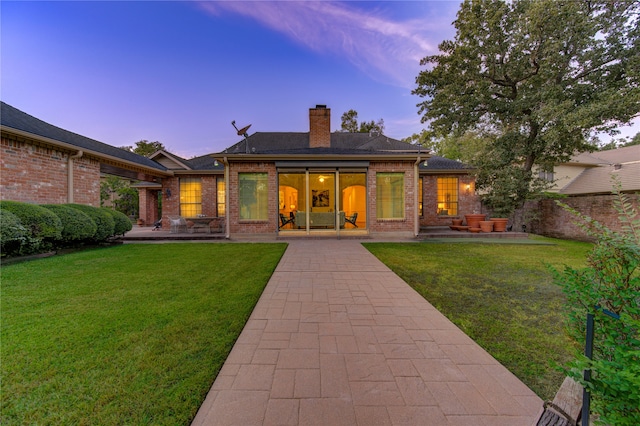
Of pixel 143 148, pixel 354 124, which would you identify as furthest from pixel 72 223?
pixel 143 148

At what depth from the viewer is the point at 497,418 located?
4.95ft

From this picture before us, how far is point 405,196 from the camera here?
365 inches

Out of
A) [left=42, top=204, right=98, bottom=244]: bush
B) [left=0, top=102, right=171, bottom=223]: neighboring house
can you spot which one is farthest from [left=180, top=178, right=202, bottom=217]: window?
[left=42, top=204, right=98, bottom=244]: bush

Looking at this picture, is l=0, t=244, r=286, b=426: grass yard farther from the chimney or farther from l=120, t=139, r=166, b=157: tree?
l=120, t=139, r=166, b=157: tree

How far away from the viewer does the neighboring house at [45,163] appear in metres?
6.01

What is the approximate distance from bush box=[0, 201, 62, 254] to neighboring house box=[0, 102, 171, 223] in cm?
116

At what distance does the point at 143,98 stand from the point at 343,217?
1371cm

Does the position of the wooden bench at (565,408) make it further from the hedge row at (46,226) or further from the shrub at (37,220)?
the shrub at (37,220)

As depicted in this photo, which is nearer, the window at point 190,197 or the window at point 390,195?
the window at point 390,195

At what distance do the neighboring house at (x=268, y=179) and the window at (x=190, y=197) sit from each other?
51mm

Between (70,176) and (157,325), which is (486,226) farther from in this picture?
(70,176)

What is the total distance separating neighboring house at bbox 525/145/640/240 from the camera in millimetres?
9008

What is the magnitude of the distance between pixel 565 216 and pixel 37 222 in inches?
688

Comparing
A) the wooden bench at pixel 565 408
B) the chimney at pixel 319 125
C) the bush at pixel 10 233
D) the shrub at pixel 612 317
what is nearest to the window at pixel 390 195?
the chimney at pixel 319 125
